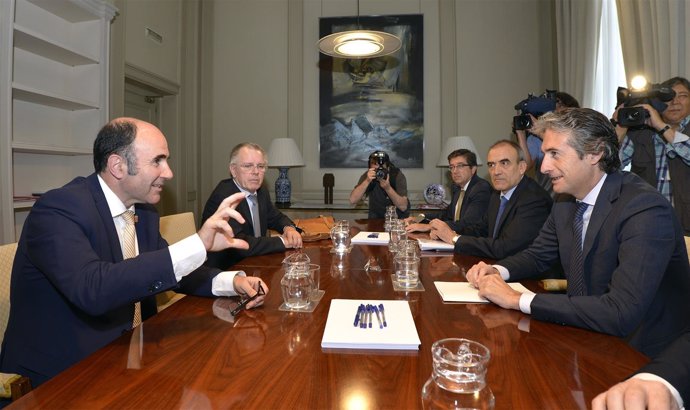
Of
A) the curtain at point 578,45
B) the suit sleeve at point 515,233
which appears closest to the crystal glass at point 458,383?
the suit sleeve at point 515,233

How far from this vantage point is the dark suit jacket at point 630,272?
1.18 metres

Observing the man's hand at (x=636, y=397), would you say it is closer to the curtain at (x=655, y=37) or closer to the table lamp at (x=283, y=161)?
the curtain at (x=655, y=37)

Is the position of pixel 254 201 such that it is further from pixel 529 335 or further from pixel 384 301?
pixel 529 335

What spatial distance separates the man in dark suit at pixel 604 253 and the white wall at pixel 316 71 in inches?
166

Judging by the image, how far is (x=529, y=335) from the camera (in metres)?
1.12

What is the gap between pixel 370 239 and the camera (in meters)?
2.62

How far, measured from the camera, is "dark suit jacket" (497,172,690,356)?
3.88ft

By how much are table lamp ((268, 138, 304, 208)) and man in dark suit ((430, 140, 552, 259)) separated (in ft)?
9.56

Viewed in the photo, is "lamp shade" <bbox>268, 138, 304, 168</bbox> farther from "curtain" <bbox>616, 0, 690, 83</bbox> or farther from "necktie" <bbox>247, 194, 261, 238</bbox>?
"curtain" <bbox>616, 0, 690, 83</bbox>

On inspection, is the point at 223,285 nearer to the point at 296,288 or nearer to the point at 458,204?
the point at 296,288

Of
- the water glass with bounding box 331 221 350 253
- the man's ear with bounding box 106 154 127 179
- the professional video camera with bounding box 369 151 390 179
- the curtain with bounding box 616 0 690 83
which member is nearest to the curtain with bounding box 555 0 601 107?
the curtain with bounding box 616 0 690 83

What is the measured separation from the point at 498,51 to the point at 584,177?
4752mm

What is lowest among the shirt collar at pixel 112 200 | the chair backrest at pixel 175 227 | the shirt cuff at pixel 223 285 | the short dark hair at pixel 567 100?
the shirt cuff at pixel 223 285

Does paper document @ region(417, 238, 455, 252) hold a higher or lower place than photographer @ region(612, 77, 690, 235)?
lower
